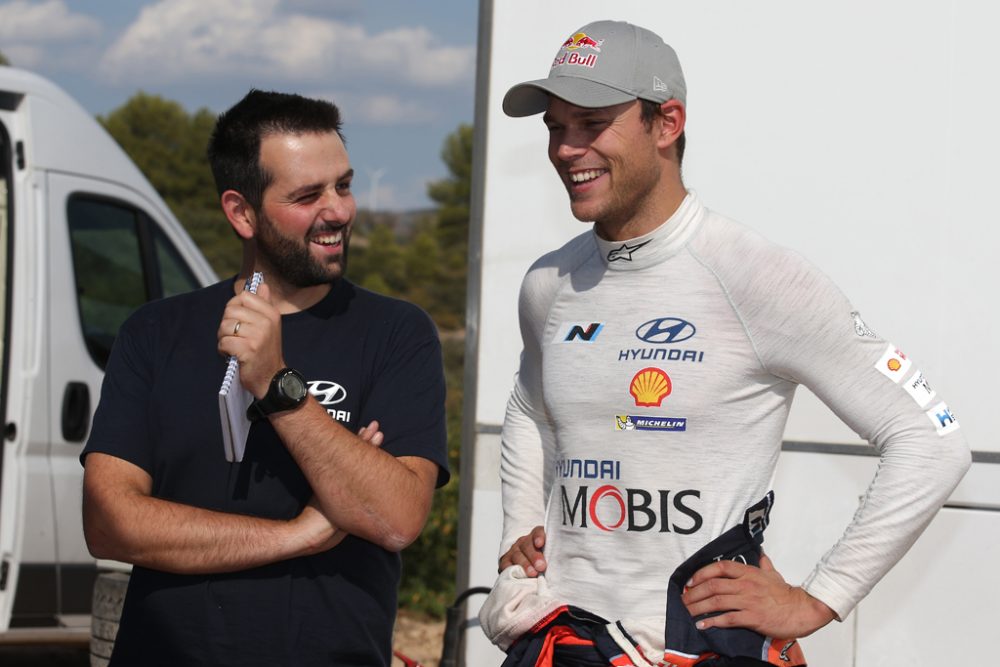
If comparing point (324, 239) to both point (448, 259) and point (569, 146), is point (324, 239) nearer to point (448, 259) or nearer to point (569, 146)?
point (569, 146)

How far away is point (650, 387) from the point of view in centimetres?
229

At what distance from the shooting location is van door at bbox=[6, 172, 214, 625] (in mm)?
5707

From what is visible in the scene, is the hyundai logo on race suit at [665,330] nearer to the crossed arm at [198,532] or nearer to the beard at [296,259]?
the crossed arm at [198,532]

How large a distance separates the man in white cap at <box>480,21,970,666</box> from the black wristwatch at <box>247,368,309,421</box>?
471mm

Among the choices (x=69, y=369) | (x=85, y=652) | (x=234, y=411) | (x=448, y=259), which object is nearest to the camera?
(x=234, y=411)

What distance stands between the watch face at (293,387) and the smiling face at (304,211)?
32 cm

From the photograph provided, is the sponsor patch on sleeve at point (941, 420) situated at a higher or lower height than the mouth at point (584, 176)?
lower

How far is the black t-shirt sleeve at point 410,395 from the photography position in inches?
98.9

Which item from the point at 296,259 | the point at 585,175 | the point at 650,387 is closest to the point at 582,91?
the point at 585,175

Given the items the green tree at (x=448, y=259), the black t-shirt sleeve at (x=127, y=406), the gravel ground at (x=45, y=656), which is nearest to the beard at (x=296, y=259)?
the black t-shirt sleeve at (x=127, y=406)

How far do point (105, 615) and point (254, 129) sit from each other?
262cm

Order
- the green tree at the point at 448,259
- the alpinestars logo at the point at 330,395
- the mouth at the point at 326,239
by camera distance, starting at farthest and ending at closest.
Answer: the green tree at the point at 448,259 → the mouth at the point at 326,239 → the alpinestars logo at the point at 330,395

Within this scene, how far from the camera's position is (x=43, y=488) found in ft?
18.7

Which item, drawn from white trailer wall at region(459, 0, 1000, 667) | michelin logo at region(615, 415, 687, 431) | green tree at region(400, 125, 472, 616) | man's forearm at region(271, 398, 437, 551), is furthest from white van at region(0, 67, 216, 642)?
green tree at region(400, 125, 472, 616)
